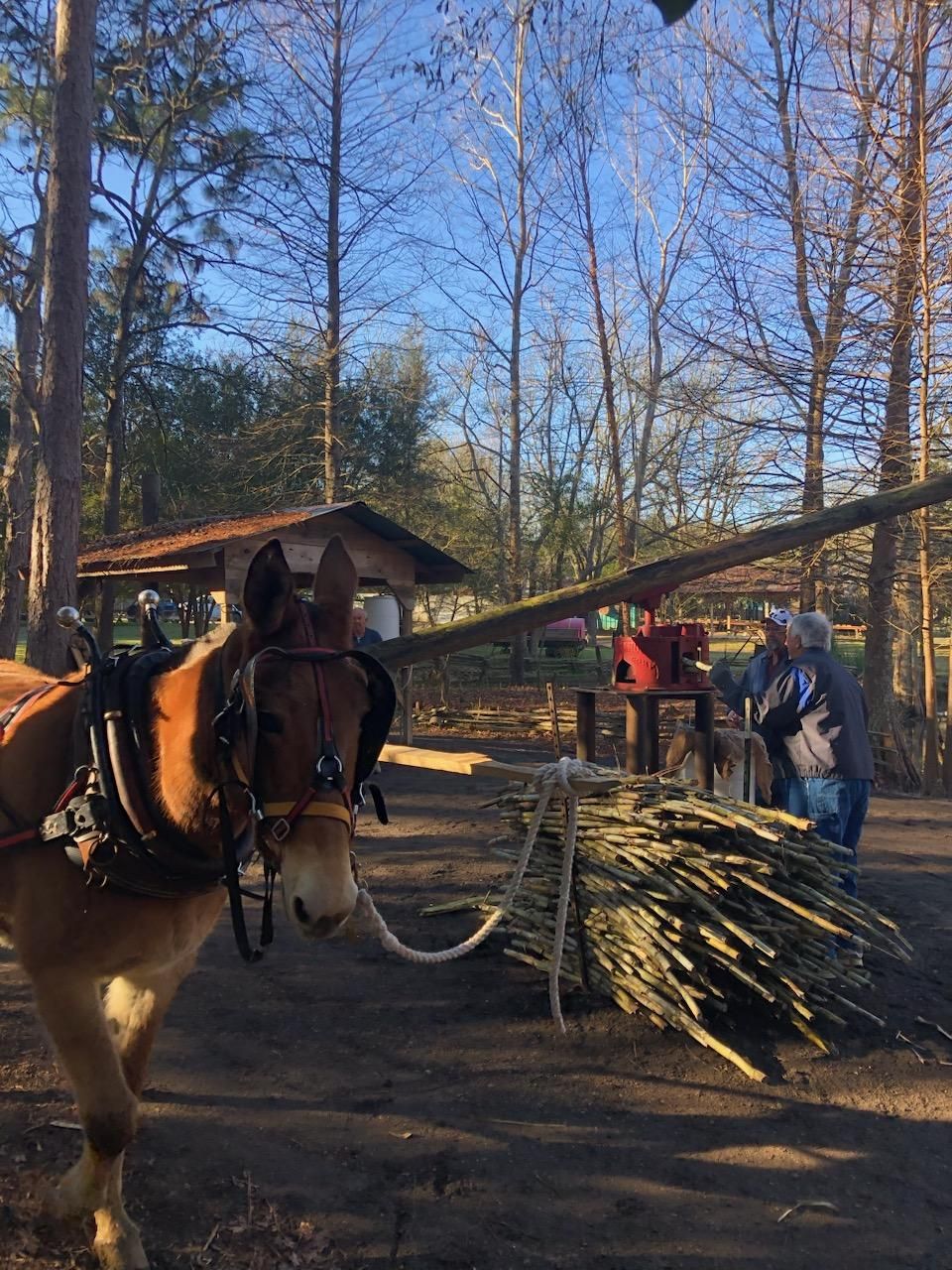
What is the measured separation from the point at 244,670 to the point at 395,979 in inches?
128

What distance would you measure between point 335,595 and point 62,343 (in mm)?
5743

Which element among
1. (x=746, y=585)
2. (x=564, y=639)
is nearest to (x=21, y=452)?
(x=746, y=585)

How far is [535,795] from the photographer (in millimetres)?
4258

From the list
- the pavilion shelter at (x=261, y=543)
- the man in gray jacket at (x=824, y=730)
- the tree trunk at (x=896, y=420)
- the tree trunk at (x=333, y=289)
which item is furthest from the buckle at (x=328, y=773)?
the tree trunk at (x=333, y=289)

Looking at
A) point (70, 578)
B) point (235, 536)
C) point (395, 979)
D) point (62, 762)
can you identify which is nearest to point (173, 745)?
point (62, 762)

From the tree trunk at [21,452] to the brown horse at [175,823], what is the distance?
5.05 metres

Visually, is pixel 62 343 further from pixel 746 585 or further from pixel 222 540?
pixel 746 585

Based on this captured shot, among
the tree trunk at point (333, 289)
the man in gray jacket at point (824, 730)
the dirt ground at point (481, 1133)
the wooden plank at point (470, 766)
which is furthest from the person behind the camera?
the tree trunk at point (333, 289)

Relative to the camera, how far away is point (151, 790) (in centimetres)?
227

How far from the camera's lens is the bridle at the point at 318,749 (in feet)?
6.19

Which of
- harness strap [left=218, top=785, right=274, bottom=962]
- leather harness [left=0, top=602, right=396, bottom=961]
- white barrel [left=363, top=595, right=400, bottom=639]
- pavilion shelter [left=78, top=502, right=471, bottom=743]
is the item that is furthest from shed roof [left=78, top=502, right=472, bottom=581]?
harness strap [left=218, top=785, right=274, bottom=962]

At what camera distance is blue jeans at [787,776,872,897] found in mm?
4797

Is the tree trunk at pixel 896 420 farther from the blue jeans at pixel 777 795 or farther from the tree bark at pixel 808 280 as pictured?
the blue jeans at pixel 777 795

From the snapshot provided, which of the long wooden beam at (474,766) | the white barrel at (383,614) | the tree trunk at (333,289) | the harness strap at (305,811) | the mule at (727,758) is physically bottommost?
the mule at (727,758)
